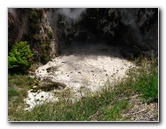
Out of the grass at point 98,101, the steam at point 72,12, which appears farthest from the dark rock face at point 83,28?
the grass at point 98,101

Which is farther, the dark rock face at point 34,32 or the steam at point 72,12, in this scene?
the dark rock face at point 34,32

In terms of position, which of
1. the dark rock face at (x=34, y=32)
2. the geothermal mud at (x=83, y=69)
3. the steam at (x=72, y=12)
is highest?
the steam at (x=72, y=12)

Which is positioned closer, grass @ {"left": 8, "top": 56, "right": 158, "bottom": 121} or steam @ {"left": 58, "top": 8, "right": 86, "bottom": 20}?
grass @ {"left": 8, "top": 56, "right": 158, "bottom": 121}

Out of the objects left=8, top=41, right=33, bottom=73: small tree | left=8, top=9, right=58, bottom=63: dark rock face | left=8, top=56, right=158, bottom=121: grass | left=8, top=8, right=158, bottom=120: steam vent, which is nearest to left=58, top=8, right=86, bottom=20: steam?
left=8, top=8, right=158, bottom=120: steam vent

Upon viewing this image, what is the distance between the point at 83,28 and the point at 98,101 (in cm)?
78

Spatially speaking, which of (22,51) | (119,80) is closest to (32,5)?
(22,51)

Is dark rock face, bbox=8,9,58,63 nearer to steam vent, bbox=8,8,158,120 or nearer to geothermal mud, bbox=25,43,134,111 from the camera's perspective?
steam vent, bbox=8,8,158,120

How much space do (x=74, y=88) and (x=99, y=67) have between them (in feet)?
1.13

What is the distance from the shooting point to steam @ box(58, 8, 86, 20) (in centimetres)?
1104

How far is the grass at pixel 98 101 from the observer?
1089cm

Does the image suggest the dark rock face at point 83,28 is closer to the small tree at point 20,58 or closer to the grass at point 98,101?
the small tree at point 20,58

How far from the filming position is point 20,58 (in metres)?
11.1

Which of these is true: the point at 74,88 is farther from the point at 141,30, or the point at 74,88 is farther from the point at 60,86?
the point at 141,30

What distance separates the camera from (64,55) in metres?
11.2
